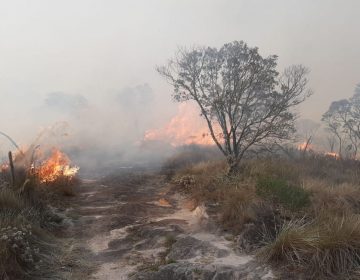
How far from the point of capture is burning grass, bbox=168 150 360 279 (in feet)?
22.4

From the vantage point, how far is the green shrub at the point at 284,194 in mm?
10172

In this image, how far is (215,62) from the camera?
60.0 feet

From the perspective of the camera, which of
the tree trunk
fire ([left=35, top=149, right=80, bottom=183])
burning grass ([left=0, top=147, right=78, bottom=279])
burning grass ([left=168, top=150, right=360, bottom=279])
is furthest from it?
the tree trunk

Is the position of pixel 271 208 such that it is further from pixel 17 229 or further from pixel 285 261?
pixel 17 229

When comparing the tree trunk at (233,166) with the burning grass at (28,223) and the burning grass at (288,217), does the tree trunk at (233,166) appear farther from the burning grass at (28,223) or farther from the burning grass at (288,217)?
the burning grass at (28,223)

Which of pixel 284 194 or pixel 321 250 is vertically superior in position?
pixel 284 194

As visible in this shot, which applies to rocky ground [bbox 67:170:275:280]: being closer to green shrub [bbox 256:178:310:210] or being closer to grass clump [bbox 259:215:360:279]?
grass clump [bbox 259:215:360:279]

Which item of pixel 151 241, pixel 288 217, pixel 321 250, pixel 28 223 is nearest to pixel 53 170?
Result: pixel 28 223

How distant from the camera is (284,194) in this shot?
1035 cm

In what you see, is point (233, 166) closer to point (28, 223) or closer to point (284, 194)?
point (284, 194)

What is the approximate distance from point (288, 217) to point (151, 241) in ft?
10.3

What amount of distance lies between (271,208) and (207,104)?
938cm

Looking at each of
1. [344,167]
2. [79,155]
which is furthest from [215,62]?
[79,155]

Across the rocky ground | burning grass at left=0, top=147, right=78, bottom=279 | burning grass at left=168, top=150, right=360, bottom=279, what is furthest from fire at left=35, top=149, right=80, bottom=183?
burning grass at left=168, top=150, right=360, bottom=279
